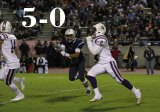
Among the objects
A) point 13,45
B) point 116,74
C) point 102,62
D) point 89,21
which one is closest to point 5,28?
point 13,45

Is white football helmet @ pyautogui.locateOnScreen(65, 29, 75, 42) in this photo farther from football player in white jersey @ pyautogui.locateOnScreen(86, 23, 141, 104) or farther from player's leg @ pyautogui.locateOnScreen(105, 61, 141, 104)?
player's leg @ pyautogui.locateOnScreen(105, 61, 141, 104)

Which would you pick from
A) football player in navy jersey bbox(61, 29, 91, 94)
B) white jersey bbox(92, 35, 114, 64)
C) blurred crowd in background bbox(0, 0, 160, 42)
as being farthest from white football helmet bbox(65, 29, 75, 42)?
blurred crowd in background bbox(0, 0, 160, 42)

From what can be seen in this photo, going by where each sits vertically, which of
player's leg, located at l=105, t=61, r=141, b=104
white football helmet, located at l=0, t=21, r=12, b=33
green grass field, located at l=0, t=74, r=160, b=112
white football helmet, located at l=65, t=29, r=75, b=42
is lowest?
green grass field, located at l=0, t=74, r=160, b=112

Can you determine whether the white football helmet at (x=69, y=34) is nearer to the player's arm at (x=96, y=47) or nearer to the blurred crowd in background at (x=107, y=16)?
the player's arm at (x=96, y=47)

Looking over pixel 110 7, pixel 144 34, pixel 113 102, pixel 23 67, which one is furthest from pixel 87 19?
pixel 113 102

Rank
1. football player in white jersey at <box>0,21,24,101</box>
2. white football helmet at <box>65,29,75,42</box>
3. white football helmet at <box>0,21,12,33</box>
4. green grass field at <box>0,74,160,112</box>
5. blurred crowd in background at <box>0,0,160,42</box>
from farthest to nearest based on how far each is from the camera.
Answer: blurred crowd in background at <box>0,0,160,42</box>
white football helmet at <box>65,29,75,42</box>
white football helmet at <box>0,21,12,33</box>
football player in white jersey at <box>0,21,24,101</box>
green grass field at <box>0,74,160,112</box>

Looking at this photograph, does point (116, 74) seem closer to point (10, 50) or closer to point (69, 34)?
point (69, 34)

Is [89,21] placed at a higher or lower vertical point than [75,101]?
higher

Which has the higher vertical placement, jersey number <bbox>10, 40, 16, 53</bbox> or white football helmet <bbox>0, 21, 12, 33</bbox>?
white football helmet <bbox>0, 21, 12, 33</bbox>

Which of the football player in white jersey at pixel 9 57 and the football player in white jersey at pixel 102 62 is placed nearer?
the football player in white jersey at pixel 102 62

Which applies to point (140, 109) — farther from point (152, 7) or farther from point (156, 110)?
point (152, 7)

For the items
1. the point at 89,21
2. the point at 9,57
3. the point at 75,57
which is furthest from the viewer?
the point at 89,21

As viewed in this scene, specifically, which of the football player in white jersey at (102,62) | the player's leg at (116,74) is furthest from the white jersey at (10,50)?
the player's leg at (116,74)

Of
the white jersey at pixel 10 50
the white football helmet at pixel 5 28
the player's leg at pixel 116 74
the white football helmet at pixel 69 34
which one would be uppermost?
the white football helmet at pixel 5 28
